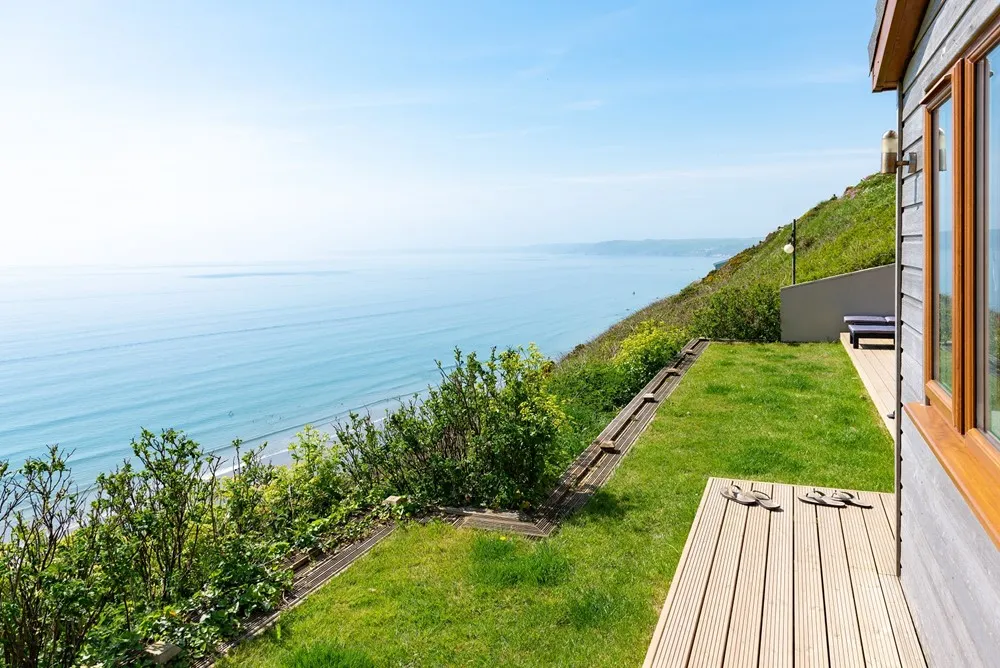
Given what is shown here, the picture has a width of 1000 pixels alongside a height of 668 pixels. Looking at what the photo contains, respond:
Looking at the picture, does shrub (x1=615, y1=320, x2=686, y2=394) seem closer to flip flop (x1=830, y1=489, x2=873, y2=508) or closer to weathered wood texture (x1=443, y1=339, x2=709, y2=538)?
weathered wood texture (x1=443, y1=339, x2=709, y2=538)

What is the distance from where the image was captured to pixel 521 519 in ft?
15.9

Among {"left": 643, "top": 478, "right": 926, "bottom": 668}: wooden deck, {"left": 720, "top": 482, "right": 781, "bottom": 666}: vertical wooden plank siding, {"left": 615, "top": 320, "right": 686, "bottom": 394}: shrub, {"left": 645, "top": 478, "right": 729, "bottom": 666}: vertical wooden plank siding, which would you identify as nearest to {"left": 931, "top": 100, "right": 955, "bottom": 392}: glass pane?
{"left": 643, "top": 478, "right": 926, "bottom": 668}: wooden deck

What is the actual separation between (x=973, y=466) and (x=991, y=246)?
650 mm

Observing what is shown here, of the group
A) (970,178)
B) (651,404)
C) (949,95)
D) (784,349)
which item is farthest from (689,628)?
(784,349)

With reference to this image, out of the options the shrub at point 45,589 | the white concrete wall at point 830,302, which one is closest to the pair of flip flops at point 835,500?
the shrub at point 45,589

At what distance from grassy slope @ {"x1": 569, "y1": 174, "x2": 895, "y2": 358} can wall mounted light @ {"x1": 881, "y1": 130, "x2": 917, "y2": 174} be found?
42.6 ft

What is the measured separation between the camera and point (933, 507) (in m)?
2.51

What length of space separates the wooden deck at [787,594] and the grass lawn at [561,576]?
1.23ft

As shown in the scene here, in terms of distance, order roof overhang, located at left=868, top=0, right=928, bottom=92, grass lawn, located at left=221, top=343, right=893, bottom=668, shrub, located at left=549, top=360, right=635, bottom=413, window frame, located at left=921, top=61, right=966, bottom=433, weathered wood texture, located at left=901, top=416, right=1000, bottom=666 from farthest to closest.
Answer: shrub, located at left=549, top=360, right=635, bottom=413 → grass lawn, located at left=221, top=343, right=893, bottom=668 → roof overhang, located at left=868, top=0, right=928, bottom=92 → window frame, located at left=921, top=61, right=966, bottom=433 → weathered wood texture, located at left=901, top=416, right=1000, bottom=666

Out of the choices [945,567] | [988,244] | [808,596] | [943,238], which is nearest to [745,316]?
[808,596]

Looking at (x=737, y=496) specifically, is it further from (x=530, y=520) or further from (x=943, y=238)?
(x=943, y=238)

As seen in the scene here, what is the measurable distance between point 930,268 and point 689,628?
1.85 meters

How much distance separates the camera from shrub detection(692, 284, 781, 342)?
1338cm

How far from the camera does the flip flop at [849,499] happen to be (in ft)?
13.9
